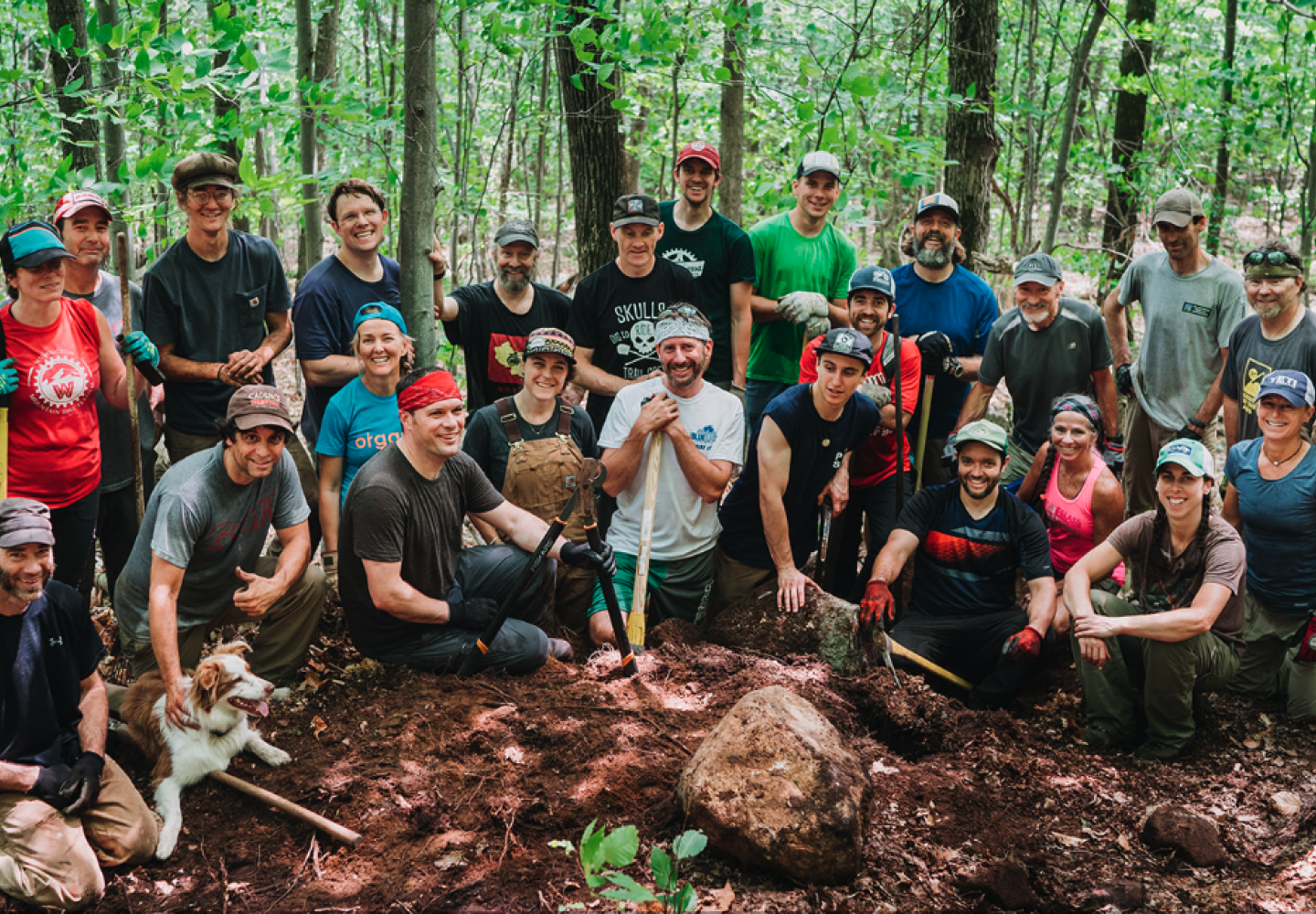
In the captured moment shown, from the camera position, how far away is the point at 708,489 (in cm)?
545

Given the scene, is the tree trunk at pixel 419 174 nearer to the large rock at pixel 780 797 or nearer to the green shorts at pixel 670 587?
the green shorts at pixel 670 587

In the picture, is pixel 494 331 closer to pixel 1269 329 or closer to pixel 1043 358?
pixel 1043 358

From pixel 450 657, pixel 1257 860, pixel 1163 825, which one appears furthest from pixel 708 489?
pixel 1257 860

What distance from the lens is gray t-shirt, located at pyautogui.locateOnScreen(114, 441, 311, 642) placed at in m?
4.33

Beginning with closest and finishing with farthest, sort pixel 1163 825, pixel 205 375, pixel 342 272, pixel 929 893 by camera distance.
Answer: pixel 929 893 < pixel 1163 825 < pixel 205 375 < pixel 342 272

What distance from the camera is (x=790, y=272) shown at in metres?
6.43

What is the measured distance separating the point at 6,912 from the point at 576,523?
3136 millimetres

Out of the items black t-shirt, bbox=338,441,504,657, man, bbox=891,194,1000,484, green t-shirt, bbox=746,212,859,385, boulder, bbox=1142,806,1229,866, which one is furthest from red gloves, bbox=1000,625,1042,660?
black t-shirt, bbox=338,441,504,657

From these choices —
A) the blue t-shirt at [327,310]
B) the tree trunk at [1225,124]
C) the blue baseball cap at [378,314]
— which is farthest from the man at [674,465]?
the tree trunk at [1225,124]

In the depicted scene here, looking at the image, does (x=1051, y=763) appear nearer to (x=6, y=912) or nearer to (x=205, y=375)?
(x=6, y=912)

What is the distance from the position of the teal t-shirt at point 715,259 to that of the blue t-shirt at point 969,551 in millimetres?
1717

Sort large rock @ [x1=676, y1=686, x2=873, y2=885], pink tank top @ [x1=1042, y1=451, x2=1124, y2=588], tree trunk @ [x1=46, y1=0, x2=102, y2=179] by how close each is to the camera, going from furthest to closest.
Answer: tree trunk @ [x1=46, y1=0, x2=102, y2=179]
pink tank top @ [x1=1042, y1=451, x2=1124, y2=588]
large rock @ [x1=676, y1=686, x2=873, y2=885]

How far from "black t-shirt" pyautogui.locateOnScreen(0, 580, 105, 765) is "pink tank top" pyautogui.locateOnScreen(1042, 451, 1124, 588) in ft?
16.8

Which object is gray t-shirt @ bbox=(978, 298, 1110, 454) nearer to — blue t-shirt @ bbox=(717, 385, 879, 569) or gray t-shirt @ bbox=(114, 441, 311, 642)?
blue t-shirt @ bbox=(717, 385, 879, 569)
